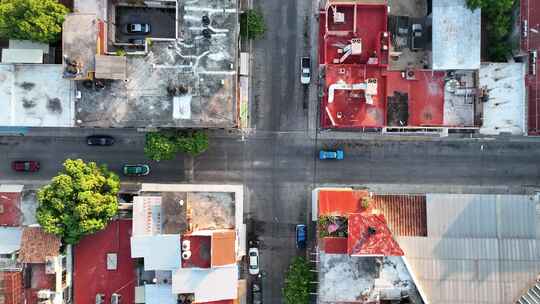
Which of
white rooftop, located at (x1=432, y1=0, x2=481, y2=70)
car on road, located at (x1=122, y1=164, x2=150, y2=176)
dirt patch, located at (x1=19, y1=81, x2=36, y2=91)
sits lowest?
car on road, located at (x1=122, y1=164, x2=150, y2=176)

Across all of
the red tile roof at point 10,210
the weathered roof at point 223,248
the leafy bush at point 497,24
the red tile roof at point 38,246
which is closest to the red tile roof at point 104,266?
the red tile roof at point 38,246

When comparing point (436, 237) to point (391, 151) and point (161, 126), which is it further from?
point (161, 126)

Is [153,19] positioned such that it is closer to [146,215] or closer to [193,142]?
[193,142]

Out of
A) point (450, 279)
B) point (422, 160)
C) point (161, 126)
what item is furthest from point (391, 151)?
point (161, 126)

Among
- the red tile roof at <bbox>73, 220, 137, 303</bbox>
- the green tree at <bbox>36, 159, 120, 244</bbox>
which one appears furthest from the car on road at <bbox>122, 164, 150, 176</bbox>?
the red tile roof at <bbox>73, 220, 137, 303</bbox>

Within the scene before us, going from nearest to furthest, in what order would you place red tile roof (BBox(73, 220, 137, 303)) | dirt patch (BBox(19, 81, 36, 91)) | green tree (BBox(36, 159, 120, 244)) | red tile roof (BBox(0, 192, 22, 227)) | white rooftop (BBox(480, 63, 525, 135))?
green tree (BBox(36, 159, 120, 244)), red tile roof (BBox(0, 192, 22, 227)), dirt patch (BBox(19, 81, 36, 91)), red tile roof (BBox(73, 220, 137, 303)), white rooftop (BBox(480, 63, 525, 135))

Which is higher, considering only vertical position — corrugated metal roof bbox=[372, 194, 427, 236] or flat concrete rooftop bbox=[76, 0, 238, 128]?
flat concrete rooftop bbox=[76, 0, 238, 128]

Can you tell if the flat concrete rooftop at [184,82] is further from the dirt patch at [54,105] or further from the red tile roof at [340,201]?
the red tile roof at [340,201]

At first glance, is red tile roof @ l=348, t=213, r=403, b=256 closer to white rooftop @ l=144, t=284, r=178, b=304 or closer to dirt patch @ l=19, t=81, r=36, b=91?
→ white rooftop @ l=144, t=284, r=178, b=304
